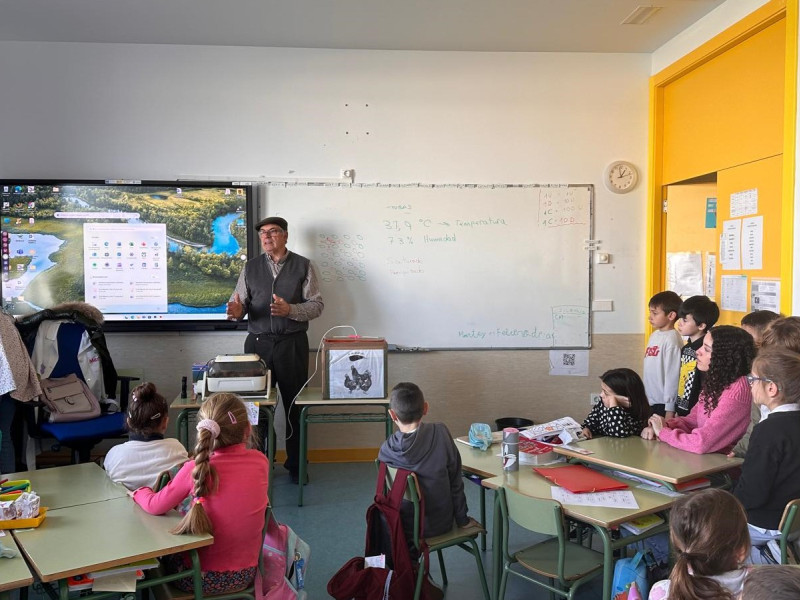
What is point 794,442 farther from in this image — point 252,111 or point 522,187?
point 252,111

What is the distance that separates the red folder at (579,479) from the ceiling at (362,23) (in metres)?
2.89

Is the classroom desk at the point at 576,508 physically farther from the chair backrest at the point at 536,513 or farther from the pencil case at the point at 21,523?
the pencil case at the point at 21,523

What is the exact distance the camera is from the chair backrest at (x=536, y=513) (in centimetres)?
230

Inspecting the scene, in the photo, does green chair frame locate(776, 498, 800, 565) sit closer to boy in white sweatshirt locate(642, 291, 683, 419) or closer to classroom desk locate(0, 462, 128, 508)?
boy in white sweatshirt locate(642, 291, 683, 419)

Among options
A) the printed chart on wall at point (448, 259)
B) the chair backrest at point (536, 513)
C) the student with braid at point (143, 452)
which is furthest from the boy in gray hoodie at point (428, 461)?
the printed chart on wall at point (448, 259)

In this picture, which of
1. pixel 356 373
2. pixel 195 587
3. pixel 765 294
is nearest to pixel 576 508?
pixel 195 587

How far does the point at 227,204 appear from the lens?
491cm

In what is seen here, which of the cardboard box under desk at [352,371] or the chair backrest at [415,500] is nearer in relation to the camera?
the chair backrest at [415,500]

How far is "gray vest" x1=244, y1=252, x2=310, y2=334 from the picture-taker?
463 cm

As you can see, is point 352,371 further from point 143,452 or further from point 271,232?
point 143,452

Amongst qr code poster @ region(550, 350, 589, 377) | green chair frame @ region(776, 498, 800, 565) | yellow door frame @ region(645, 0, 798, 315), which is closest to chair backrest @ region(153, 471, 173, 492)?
green chair frame @ region(776, 498, 800, 565)

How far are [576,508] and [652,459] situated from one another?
1.91ft

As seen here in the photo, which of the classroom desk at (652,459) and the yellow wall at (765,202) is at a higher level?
the yellow wall at (765,202)

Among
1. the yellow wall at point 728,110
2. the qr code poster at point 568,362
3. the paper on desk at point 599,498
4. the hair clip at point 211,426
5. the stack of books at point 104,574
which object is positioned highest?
the yellow wall at point 728,110
